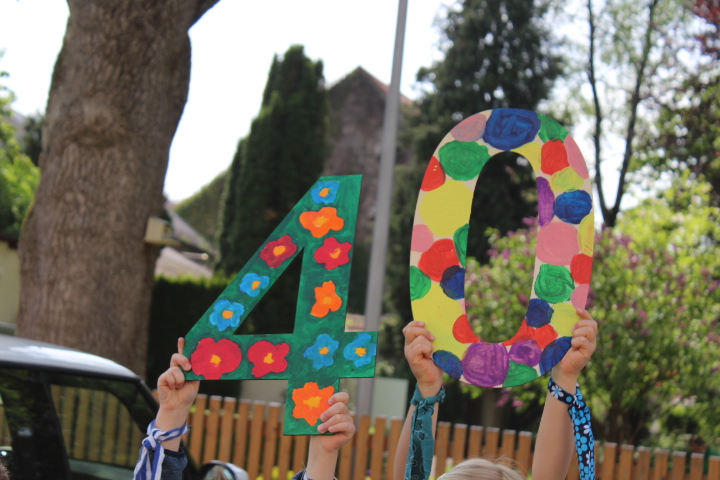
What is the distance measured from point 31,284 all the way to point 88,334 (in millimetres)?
641

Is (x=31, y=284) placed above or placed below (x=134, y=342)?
above

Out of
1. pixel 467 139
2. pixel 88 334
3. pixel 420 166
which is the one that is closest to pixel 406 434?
pixel 467 139

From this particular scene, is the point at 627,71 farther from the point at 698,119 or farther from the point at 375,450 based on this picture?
the point at 375,450

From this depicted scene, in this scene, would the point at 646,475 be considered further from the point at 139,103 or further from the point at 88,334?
the point at 139,103

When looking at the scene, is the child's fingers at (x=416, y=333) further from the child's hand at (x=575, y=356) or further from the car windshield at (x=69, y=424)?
the car windshield at (x=69, y=424)

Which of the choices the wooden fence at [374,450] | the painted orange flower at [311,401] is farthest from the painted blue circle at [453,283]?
the wooden fence at [374,450]

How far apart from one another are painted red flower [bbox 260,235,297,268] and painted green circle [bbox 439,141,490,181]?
0.53 metres

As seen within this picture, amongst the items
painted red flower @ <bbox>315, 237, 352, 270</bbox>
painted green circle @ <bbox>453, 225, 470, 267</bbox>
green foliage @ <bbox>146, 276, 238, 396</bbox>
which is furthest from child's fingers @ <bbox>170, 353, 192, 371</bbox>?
green foliage @ <bbox>146, 276, 238, 396</bbox>

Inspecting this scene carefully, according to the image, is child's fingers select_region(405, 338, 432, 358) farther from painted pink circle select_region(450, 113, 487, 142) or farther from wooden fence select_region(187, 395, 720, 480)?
wooden fence select_region(187, 395, 720, 480)

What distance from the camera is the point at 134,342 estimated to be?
6.36 m

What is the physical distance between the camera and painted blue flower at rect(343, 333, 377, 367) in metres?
2.09

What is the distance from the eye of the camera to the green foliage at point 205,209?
45.2 metres

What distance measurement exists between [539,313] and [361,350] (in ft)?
1.68

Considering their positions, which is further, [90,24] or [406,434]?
[90,24]
